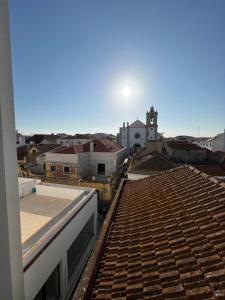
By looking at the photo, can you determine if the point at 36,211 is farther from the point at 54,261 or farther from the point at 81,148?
the point at 81,148

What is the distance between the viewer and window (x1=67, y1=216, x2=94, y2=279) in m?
6.75

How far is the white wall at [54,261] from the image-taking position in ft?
13.7

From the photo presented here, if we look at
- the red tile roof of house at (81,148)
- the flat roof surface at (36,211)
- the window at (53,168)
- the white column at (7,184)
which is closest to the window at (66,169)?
the window at (53,168)

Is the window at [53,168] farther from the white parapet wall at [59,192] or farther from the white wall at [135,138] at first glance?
the white wall at [135,138]

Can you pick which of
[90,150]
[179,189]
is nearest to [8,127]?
[179,189]

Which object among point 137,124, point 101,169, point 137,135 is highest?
point 137,124

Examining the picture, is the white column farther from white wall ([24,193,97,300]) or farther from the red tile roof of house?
the red tile roof of house

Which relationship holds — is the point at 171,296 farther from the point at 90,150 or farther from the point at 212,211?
the point at 90,150

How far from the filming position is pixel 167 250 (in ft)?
9.39

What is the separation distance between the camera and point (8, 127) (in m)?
2.49

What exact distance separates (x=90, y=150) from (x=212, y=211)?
749 inches

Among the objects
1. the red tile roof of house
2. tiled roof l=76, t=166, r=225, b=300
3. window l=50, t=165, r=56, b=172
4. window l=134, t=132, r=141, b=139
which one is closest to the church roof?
window l=134, t=132, r=141, b=139

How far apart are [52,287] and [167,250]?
4838 mm

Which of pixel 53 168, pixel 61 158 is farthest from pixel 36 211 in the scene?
pixel 53 168
